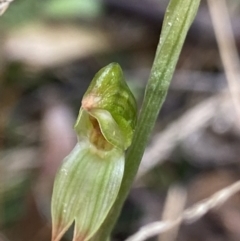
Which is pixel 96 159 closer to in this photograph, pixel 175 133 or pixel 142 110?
pixel 142 110

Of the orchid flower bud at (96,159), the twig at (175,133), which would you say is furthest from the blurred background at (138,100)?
the orchid flower bud at (96,159)

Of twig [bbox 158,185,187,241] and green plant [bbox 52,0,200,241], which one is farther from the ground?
green plant [bbox 52,0,200,241]

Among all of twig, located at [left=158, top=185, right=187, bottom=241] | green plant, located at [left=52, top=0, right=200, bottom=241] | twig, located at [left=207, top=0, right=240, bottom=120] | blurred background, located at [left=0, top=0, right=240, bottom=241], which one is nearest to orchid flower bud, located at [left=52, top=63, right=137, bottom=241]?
green plant, located at [left=52, top=0, right=200, bottom=241]

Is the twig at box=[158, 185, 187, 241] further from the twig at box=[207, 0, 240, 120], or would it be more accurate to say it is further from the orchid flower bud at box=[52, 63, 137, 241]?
the orchid flower bud at box=[52, 63, 137, 241]

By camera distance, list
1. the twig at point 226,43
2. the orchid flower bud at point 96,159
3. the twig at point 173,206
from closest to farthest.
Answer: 1. the orchid flower bud at point 96,159
2. the twig at point 173,206
3. the twig at point 226,43

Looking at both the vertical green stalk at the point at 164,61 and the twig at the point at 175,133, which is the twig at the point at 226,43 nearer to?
the twig at the point at 175,133

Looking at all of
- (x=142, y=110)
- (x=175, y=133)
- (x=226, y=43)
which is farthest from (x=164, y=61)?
(x=226, y=43)

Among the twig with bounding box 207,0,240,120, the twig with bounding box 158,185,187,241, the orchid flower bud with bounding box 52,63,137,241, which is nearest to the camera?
the orchid flower bud with bounding box 52,63,137,241

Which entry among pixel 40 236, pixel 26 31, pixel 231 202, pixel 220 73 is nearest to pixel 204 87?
pixel 220 73
